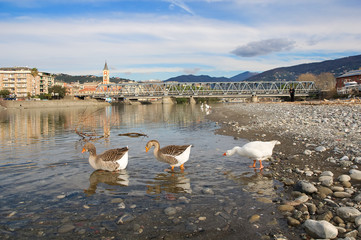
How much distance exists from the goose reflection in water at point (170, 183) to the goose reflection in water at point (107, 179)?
95cm

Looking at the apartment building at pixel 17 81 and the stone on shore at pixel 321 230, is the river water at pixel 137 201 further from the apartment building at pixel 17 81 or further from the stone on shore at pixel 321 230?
the apartment building at pixel 17 81

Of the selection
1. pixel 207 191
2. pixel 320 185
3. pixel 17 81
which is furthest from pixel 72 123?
pixel 17 81

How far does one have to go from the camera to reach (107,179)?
28.5 feet

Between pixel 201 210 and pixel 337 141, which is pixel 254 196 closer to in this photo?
pixel 201 210

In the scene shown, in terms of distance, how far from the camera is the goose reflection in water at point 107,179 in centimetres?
797

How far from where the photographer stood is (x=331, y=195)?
6441mm

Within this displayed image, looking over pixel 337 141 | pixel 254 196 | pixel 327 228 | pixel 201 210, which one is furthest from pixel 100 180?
pixel 337 141

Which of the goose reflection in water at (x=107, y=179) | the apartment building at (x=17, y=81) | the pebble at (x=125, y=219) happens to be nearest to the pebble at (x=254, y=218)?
the pebble at (x=125, y=219)

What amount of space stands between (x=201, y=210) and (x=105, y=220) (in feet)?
7.18

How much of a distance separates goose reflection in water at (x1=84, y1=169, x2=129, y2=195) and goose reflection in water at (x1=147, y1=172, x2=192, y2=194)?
3.11 ft

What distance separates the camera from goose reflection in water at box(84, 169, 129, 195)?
7.97 metres

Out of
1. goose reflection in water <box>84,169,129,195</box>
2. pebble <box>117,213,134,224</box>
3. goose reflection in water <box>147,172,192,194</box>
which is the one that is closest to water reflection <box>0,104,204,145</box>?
goose reflection in water <box>84,169,129,195</box>

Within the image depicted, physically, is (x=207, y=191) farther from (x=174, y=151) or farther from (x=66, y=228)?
(x=66, y=228)

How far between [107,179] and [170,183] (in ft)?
7.31
